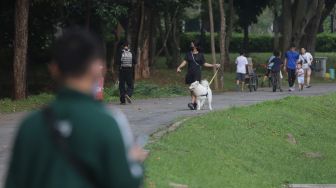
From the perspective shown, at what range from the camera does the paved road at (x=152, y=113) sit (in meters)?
15.5

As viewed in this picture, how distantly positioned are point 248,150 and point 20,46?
11083 mm

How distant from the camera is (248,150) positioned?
15.2 meters

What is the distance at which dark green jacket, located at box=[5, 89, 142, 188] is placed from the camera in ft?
12.8

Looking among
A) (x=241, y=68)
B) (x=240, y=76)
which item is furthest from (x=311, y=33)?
(x=241, y=68)

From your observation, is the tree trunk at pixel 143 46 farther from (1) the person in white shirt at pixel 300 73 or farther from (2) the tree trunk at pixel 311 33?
(2) the tree trunk at pixel 311 33

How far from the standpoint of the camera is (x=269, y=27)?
3967 inches

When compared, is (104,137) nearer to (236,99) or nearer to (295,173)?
(295,173)

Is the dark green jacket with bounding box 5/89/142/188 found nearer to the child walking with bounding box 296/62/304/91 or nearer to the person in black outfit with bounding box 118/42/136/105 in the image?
the person in black outfit with bounding box 118/42/136/105

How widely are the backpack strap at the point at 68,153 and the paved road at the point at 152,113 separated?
7.02 metres

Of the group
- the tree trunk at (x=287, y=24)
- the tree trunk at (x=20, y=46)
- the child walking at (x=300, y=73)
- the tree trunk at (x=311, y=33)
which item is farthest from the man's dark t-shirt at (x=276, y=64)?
the tree trunk at (x=311, y=33)

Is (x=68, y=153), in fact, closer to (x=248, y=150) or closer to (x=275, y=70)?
(x=248, y=150)

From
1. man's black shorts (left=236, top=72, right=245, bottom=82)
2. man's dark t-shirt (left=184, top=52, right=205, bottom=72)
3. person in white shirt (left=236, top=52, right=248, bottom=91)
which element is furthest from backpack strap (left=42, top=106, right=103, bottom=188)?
man's black shorts (left=236, top=72, right=245, bottom=82)

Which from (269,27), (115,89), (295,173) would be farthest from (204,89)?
(269,27)

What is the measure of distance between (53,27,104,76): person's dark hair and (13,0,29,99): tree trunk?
67.2 ft
